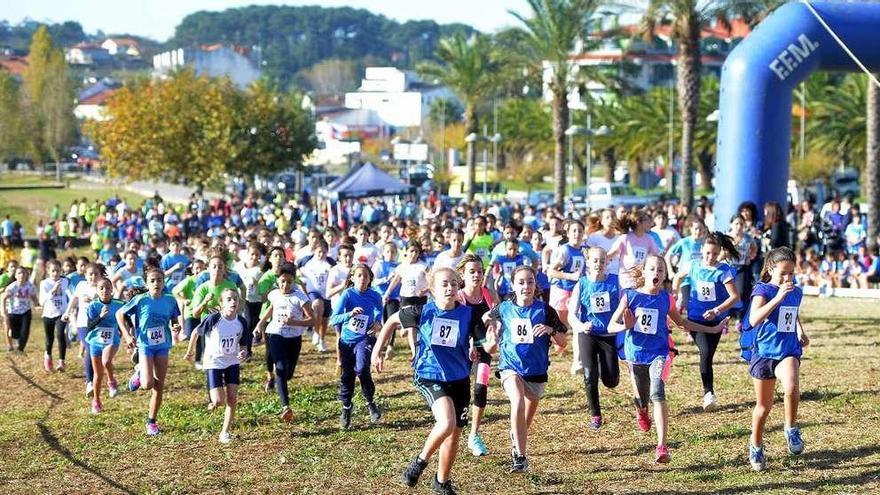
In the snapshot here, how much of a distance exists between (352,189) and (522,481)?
32794 millimetres

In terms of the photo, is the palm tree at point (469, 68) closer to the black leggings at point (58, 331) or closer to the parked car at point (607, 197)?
the parked car at point (607, 197)

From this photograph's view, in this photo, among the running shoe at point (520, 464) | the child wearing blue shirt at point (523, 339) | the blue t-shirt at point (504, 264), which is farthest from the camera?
the blue t-shirt at point (504, 264)

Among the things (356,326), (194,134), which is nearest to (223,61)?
(194,134)

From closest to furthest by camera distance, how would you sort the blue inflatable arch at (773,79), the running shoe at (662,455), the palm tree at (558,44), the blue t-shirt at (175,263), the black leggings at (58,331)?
1. the running shoe at (662,455)
2. the black leggings at (58,331)
3. the blue t-shirt at (175,263)
4. the blue inflatable arch at (773,79)
5. the palm tree at (558,44)

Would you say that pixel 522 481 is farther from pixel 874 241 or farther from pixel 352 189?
pixel 352 189

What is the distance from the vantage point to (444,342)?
975cm

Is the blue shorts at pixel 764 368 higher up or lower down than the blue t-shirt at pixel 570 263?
lower down

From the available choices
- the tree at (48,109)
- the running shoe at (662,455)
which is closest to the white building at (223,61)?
the tree at (48,109)

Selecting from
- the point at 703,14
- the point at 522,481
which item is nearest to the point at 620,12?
the point at 703,14

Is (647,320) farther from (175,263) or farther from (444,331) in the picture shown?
(175,263)

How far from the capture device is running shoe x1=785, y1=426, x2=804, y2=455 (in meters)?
10.5

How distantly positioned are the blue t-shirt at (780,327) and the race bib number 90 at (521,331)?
1.73m

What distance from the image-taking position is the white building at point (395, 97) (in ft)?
374

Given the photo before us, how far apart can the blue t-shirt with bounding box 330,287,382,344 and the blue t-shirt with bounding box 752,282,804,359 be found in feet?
13.4
